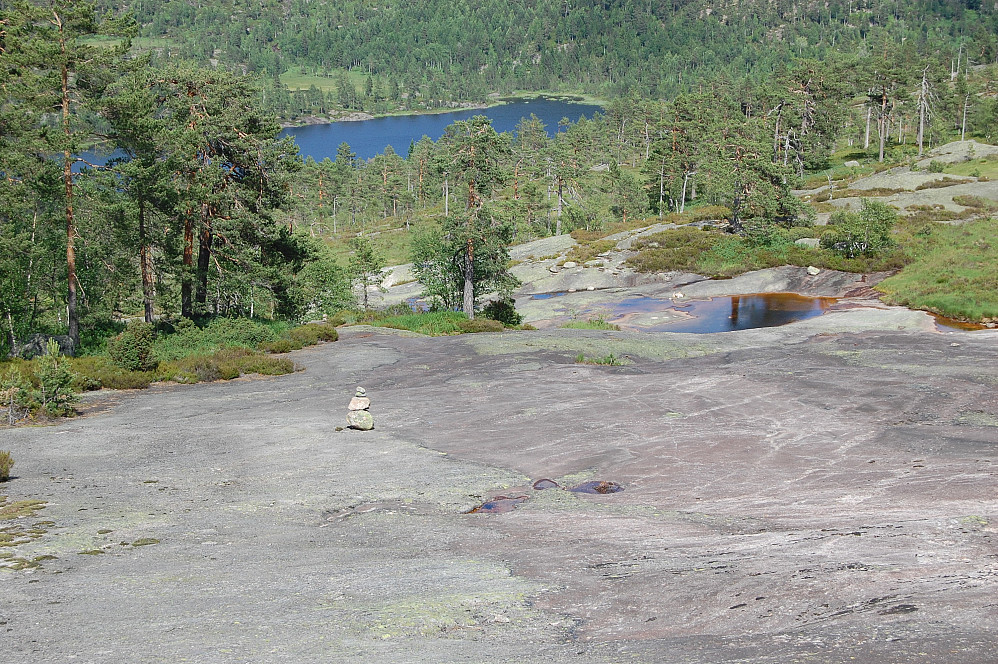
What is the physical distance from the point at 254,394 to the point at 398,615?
61.0 feet

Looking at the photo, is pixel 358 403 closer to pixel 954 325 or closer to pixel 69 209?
pixel 69 209

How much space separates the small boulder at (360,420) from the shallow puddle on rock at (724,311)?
3309 centimetres

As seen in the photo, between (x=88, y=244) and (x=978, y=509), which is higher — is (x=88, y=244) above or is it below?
above

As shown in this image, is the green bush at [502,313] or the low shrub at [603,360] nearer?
the low shrub at [603,360]

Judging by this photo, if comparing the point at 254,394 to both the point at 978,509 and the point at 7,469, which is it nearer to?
the point at 7,469

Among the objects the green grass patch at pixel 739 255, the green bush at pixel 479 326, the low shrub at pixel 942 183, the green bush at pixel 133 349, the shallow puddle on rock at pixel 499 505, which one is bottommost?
the shallow puddle on rock at pixel 499 505

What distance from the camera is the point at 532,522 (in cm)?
1423

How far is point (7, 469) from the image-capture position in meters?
16.7

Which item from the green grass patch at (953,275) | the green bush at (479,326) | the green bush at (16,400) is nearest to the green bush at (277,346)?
the green bush at (479,326)

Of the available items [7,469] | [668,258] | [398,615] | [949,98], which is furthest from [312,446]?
[949,98]

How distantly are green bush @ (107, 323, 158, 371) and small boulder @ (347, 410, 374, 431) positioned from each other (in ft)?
39.5

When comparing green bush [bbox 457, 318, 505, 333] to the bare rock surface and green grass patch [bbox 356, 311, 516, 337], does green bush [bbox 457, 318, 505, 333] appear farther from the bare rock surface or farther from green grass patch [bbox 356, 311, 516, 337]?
the bare rock surface

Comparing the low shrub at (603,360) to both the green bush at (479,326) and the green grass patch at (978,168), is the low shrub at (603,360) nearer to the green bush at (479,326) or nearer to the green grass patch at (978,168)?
the green bush at (479,326)

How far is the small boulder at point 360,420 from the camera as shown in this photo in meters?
21.5
